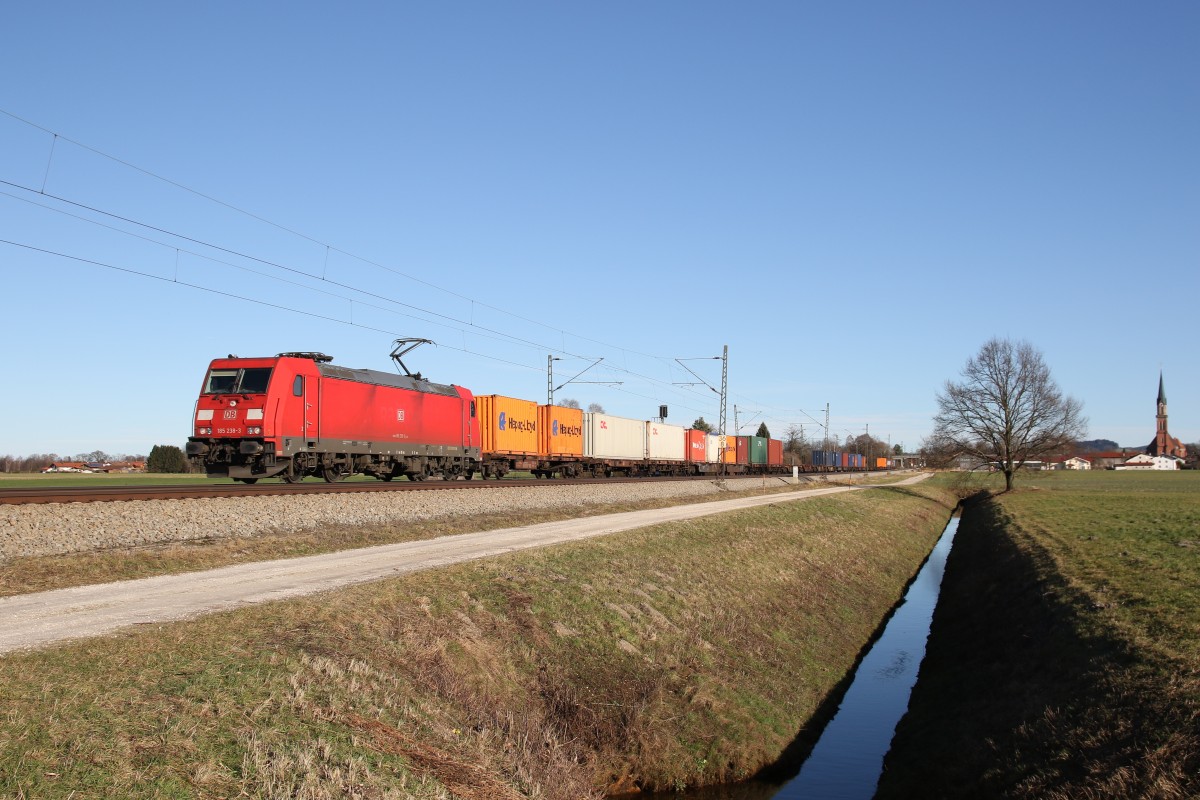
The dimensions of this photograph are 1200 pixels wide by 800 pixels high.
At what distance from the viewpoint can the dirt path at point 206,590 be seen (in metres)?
10.0

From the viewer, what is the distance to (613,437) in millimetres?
55125

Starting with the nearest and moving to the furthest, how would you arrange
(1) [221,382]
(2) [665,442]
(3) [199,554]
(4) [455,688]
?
(4) [455,688] < (3) [199,554] < (1) [221,382] < (2) [665,442]

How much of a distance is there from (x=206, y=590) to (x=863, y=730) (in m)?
11.4

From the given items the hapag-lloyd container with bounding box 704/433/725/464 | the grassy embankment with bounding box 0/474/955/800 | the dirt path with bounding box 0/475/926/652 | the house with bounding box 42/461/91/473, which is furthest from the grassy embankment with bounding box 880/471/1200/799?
the house with bounding box 42/461/91/473

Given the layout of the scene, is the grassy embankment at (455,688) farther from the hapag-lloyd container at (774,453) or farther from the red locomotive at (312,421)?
the hapag-lloyd container at (774,453)

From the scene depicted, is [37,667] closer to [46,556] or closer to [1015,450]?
[46,556]

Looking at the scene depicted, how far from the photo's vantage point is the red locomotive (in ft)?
85.1

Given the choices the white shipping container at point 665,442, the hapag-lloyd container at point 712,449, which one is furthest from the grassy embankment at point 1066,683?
the hapag-lloyd container at point 712,449

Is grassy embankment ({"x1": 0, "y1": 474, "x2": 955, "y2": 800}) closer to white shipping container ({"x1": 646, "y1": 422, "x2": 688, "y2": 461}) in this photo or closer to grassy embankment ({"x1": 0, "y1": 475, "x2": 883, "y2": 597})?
grassy embankment ({"x1": 0, "y1": 475, "x2": 883, "y2": 597})

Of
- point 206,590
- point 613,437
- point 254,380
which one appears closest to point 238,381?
point 254,380

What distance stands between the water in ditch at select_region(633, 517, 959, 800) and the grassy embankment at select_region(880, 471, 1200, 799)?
54 centimetres

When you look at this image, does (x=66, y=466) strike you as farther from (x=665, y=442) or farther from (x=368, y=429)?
(x=368, y=429)

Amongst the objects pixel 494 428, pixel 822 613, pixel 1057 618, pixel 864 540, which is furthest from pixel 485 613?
pixel 494 428

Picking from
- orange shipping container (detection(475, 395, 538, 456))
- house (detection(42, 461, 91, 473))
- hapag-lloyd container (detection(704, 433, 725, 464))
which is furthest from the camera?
house (detection(42, 461, 91, 473))
